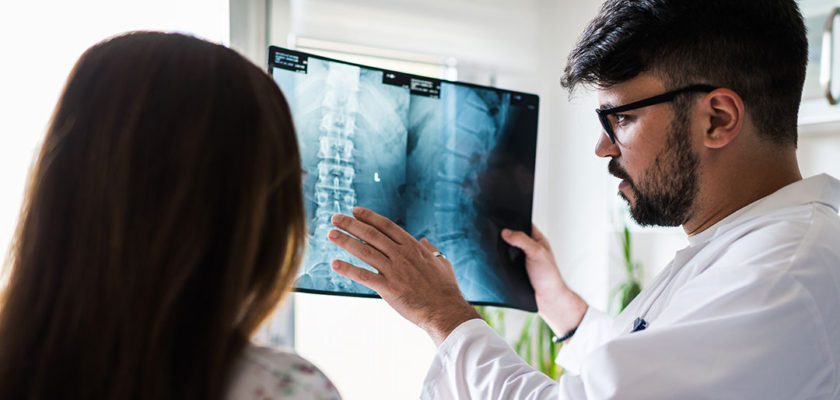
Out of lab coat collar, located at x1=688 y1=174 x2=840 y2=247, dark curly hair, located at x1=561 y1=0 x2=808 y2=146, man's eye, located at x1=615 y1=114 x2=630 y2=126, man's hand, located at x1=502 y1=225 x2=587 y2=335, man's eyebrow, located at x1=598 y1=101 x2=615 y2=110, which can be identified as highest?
dark curly hair, located at x1=561 y1=0 x2=808 y2=146

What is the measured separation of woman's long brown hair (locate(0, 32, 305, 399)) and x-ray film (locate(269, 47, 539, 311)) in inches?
21.3

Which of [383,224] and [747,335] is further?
[383,224]

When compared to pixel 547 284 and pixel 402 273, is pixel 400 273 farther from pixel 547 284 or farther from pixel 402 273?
pixel 547 284

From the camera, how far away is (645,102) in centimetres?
106

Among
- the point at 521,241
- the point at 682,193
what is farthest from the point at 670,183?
the point at 521,241

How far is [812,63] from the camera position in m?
1.80

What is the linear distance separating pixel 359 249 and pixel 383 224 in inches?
2.5

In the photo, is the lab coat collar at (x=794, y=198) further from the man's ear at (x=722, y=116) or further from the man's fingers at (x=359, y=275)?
the man's fingers at (x=359, y=275)

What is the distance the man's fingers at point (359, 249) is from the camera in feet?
3.45

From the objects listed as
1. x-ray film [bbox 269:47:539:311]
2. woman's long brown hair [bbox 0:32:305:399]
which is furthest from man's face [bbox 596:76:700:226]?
woman's long brown hair [bbox 0:32:305:399]

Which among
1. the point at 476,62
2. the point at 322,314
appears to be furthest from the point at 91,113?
the point at 476,62

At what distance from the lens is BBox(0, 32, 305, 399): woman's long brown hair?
1.64ft

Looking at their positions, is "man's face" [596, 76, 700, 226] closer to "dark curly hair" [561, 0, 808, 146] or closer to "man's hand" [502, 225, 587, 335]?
"dark curly hair" [561, 0, 808, 146]

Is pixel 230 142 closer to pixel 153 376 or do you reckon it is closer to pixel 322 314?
pixel 153 376
